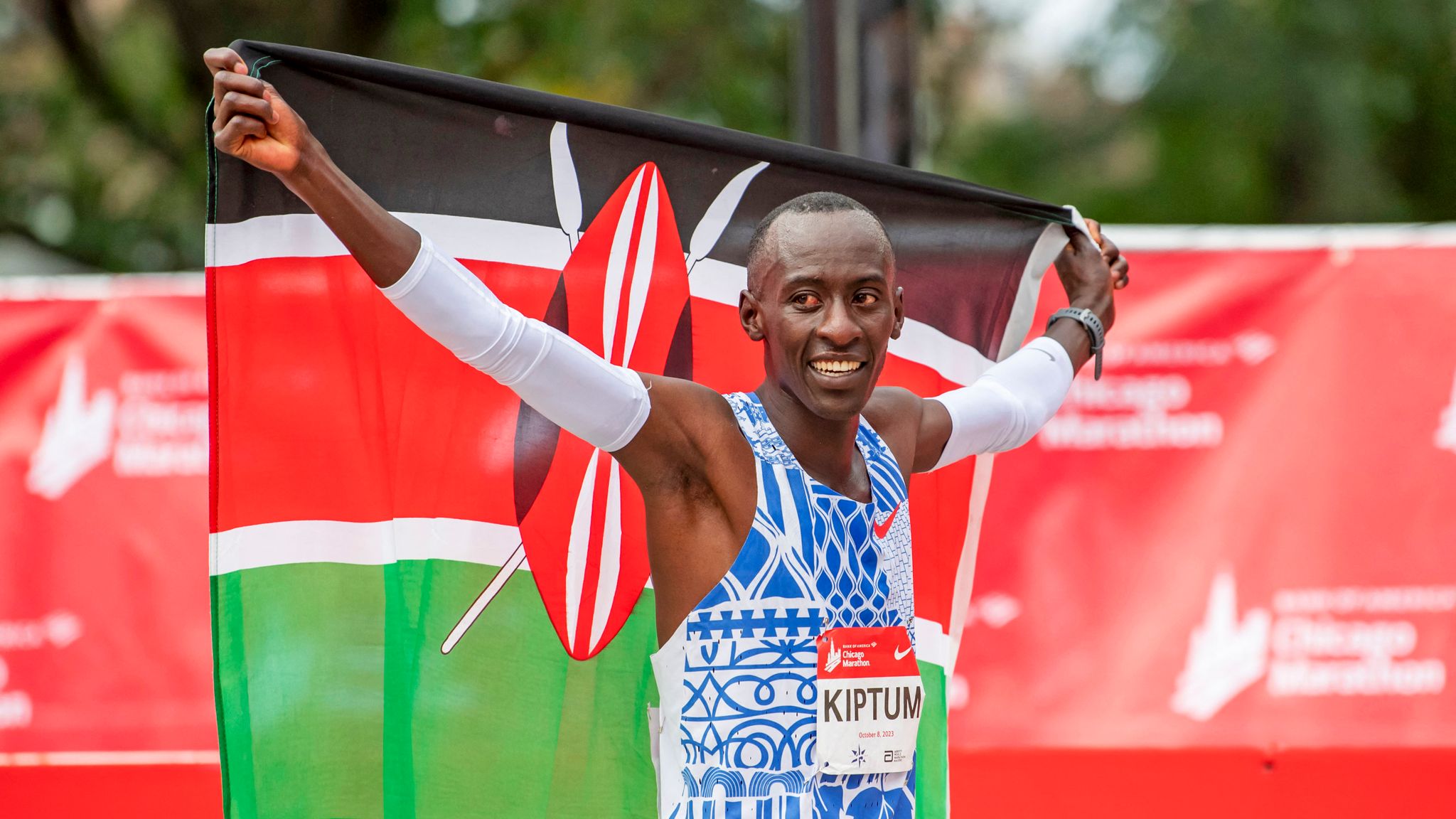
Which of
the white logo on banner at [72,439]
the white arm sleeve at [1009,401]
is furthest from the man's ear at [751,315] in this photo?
the white logo on banner at [72,439]

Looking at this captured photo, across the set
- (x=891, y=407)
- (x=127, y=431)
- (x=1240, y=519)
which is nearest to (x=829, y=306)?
(x=891, y=407)

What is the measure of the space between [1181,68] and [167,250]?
8.52 m

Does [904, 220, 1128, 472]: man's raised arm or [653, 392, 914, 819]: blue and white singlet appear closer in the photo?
[653, 392, 914, 819]: blue and white singlet

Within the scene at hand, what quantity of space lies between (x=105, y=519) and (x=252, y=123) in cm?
370

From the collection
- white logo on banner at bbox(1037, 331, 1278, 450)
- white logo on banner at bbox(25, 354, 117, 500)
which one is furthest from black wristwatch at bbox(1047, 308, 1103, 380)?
white logo on banner at bbox(25, 354, 117, 500)

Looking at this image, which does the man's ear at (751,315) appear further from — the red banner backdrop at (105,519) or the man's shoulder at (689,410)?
the red banner backdrop at (105,519)

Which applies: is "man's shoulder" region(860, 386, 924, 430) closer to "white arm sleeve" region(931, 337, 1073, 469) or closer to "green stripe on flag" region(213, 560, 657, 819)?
"white arm sleeve" region(931, 337, 1073, 469)

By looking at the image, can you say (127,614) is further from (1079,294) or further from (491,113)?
(1079,294)

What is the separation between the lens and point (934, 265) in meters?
3.68

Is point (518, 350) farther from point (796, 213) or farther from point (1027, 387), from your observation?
point (1027, 387)

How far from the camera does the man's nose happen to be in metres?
2.54

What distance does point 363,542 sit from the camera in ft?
10.1

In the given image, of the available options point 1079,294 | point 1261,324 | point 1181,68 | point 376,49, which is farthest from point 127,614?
point 1181,68

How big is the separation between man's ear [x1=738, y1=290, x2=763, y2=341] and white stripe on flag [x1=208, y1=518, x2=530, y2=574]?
81 centimetres
